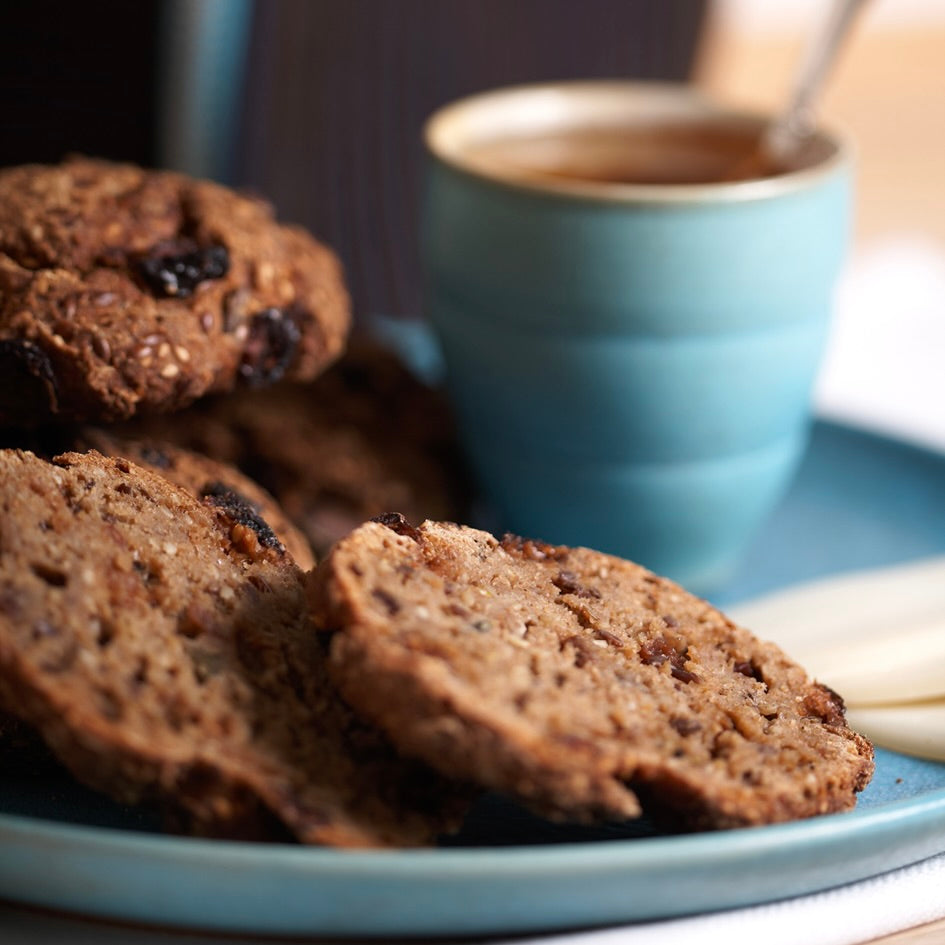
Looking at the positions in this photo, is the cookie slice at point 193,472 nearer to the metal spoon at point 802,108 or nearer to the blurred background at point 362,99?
the metal spoon at point 802,108

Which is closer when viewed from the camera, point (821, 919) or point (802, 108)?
point (821, 919)

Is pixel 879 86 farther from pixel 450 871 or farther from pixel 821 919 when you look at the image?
pixel 450 871

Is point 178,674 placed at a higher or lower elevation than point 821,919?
higher

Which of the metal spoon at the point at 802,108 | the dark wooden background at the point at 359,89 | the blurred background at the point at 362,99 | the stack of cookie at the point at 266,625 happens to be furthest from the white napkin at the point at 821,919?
the dark wooden background at the point at 359,89

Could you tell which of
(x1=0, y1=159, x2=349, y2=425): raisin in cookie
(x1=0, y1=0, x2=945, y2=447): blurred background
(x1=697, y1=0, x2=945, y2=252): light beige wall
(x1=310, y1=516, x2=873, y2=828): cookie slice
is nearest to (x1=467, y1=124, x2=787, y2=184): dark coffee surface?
(x1=0, y1=0, x2=945, y2=447): blurred background

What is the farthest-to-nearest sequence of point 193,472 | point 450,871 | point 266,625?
point 193,472
point 266,625
point 450,871

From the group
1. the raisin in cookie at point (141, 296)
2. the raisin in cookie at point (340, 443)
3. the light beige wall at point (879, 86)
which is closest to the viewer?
the raisin in cookie at point (141, 296)

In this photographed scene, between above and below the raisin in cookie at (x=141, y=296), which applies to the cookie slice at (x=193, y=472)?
below

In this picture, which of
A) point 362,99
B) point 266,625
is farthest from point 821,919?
point 362,99
